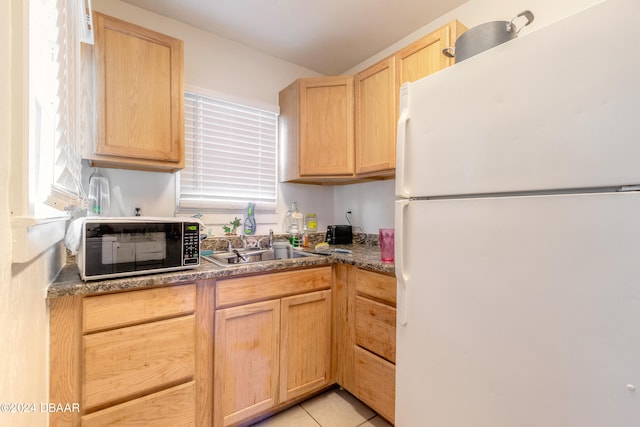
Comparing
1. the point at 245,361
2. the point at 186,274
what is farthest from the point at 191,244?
the point at 245,361

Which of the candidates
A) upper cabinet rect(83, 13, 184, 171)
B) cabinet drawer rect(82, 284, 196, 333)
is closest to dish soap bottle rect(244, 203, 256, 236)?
upper cabinet rect(83, 13, 184, 171)

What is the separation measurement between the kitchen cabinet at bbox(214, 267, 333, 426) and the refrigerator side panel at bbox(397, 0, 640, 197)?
98 cm

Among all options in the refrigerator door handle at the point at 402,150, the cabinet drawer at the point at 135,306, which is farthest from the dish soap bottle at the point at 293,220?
the refrigerator door handle at the point at 402,150

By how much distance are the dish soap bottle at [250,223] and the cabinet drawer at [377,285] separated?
92 cm

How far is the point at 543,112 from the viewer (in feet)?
2.33

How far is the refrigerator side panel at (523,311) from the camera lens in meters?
0.61

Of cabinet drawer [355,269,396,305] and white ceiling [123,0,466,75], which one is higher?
white ceiling [123,0,466,75]

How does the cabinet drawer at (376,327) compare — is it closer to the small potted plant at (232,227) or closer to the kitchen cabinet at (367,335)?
the kitchen cabinet at (367,335)

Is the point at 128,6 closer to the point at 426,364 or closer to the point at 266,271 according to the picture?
the point at 266,271

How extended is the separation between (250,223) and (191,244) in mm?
780

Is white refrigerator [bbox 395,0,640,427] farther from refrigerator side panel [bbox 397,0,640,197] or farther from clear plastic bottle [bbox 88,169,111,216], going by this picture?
clear plastic bottle [bbox 88,169,111,216]

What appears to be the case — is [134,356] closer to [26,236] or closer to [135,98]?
[26,236]

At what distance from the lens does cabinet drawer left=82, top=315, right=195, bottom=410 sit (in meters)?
1.05

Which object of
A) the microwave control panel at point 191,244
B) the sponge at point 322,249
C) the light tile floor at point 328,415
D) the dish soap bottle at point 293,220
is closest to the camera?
the microwave control panel at point 191,244
